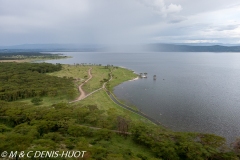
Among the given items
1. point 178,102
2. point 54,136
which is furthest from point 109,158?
point 178,102

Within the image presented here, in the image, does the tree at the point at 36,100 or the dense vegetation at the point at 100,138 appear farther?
the tree at the point at 36,100

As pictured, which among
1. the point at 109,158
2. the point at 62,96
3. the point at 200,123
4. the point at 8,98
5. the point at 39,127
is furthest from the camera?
the point at 62,96

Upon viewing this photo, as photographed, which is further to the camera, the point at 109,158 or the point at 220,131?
the point at 220,131

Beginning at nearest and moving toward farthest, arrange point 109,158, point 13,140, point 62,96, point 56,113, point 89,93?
point 109,158 < point 13,140 < point 56,113 < point 62,96 < point 89,93

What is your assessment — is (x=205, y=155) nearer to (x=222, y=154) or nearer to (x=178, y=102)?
(x=222, y=154)

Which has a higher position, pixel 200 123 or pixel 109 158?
pixel 109 158

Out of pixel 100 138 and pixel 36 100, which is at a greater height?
pixel 36 100

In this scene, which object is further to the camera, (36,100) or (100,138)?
(36,100)

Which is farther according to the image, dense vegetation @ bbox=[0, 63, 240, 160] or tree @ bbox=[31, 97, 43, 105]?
tree @ bbox=[31, 97, 43, 105]

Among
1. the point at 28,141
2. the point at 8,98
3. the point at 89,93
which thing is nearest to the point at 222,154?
the point at 28,141
